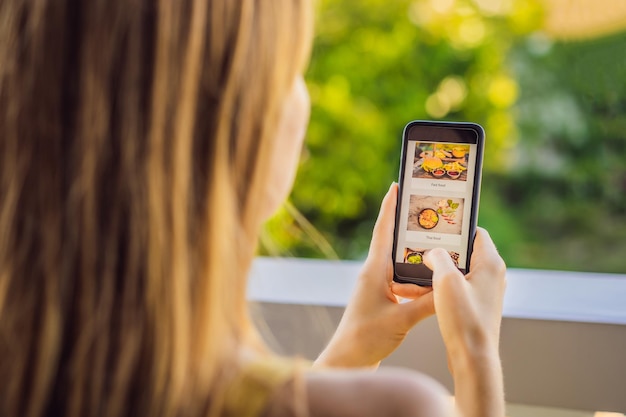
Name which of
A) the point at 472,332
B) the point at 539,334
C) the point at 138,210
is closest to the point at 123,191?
the point at 138,210

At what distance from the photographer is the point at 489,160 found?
4062 millimetres

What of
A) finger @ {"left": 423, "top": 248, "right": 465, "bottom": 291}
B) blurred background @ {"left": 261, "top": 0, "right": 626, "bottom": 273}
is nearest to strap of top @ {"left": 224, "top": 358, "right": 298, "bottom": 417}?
finger @ {"left": 423, "top": 248, "right": 465, "bottom": 291}

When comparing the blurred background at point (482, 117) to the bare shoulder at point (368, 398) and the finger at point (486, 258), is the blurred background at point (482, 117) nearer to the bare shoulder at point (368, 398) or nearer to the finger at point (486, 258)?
the finger at point (486, 258)

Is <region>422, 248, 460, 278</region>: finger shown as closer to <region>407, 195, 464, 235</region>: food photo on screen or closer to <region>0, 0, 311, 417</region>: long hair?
<region>407, 195, 464, 235</region>: food photo on screen

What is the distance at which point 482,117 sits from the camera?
13.5ft

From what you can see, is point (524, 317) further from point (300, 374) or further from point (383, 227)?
point (300, 374)

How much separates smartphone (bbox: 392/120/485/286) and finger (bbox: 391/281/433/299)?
1 centimetres

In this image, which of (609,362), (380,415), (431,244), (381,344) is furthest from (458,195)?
(380,415)

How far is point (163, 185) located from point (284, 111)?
0.35ft

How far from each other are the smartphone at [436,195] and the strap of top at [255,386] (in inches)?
15.3

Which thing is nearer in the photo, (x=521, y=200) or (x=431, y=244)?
(x=431, y=244)

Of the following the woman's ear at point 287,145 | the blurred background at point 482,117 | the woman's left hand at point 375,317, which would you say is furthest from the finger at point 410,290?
the blurred background at point 482,117

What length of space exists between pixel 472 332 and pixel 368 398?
0.68 ft

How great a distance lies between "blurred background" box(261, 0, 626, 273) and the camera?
4.05 metres
